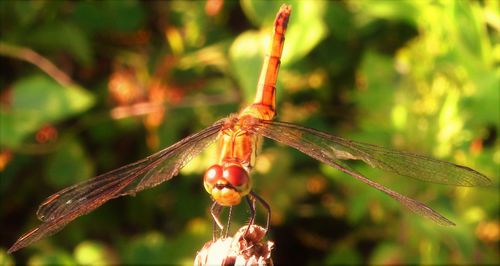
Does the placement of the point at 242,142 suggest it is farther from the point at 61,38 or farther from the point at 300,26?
the point at 61,38

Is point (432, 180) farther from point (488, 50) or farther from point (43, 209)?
point (43, 209)

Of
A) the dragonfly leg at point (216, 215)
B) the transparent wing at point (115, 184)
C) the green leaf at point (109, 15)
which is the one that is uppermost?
the green leaf at point (109, 15)

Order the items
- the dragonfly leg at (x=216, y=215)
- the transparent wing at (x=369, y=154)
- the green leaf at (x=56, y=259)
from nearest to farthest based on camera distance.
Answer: the dragonfly leg at (x=216, y=215)
the transparent wing at (x=369, y=154)
the green leaf at (x=56, y=259)

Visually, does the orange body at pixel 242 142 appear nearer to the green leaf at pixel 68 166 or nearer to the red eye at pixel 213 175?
the red eye at pixel 213 175

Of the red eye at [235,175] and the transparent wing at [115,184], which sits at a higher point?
the transparent wing at [115,184]

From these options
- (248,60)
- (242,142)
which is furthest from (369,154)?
(248,60)

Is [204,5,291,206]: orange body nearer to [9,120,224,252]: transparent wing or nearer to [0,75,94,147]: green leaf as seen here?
[9,120,224,252]: transparent wing

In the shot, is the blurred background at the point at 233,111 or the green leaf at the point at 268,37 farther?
the blurred background at the point at 233,111

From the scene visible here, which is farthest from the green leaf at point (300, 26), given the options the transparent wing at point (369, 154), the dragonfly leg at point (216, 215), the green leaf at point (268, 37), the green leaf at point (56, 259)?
the green leaf at point (56, 259)
